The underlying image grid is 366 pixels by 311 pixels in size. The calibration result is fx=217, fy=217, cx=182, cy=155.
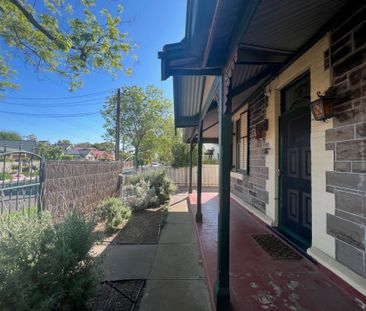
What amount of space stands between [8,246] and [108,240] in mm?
2858

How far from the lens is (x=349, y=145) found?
2.10m

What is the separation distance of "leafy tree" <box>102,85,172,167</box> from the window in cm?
1302

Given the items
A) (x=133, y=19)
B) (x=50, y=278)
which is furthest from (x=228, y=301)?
(x=133, y=19)

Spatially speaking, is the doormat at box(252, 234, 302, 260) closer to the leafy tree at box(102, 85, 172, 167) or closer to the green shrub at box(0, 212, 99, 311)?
the green shrub at box(0, 212, 99, 311)

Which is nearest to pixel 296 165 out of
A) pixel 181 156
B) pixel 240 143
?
pixel 240 143

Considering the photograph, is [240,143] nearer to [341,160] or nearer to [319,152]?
[319,152]

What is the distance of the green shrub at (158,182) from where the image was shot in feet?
27.5

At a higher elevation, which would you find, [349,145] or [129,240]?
[349,145]

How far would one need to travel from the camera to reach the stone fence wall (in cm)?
410

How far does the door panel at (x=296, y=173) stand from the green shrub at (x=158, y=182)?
17.3 ft

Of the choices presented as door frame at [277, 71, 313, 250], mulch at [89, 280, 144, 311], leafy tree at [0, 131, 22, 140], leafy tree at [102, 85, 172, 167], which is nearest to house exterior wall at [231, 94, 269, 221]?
door frame at [277, 71, 313, 250]

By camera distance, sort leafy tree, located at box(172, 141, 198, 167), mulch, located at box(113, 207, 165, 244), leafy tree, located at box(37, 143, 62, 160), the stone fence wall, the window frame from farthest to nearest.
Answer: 1. leafy tree, located at box(172, 141, 198, 167)
2. the window frame
3. mulch, located at box(113, 207, 165, 244)
4. leafy tree, located at box(37, 143, 62, 160)
5. the stone fence wall

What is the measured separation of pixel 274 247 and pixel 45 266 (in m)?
2.95

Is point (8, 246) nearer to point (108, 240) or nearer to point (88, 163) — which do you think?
point (108, 240)
